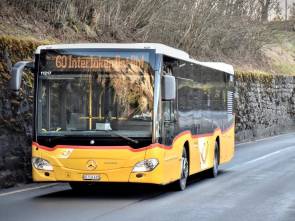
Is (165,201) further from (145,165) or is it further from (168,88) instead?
(168,88)

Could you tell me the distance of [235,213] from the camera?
11.2 metres

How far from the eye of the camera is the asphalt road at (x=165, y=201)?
35.7ft

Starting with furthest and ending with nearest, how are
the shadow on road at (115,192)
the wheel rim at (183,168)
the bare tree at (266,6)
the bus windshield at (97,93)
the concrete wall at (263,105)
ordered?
→ 1. the bare tree at (266,6)
2. the concrete wall at (263,105)
3. the wheel rim at (183,168)
4. the shadow on road at (115,192)
5. the bus windshield at (97,93)

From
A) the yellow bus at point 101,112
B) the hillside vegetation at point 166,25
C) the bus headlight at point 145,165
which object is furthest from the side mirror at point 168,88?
the hillside vegetation at point 166,25

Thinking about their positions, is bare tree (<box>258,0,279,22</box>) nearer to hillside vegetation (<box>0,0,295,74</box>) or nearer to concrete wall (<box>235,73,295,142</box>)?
hillside vegetation (<box>0,0,295,74</box>)

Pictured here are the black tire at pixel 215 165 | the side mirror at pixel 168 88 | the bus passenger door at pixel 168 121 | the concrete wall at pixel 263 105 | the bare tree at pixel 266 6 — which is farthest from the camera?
the bare tree at pixel 266 6

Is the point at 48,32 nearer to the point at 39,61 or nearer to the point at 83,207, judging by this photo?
the point at 39,61

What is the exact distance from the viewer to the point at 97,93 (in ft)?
42.1

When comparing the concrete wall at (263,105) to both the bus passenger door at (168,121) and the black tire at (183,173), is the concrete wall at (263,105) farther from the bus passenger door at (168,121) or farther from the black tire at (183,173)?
the bus passenger door at (168,121)

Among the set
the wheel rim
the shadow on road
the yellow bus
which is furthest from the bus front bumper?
the wheel rim

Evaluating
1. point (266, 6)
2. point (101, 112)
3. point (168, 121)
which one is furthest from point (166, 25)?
point (101, 112)

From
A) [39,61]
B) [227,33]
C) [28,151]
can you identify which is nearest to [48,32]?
[28,151]

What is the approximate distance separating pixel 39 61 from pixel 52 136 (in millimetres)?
1240

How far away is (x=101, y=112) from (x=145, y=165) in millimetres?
1089
